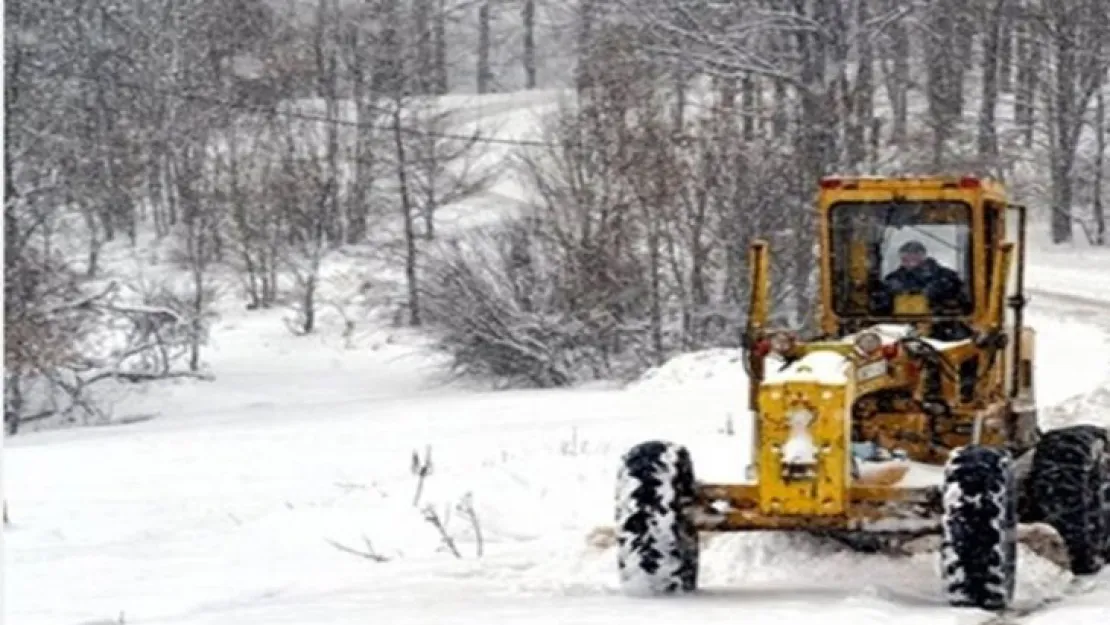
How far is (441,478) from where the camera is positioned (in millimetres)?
16016

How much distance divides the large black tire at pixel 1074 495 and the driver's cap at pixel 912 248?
4.61ft

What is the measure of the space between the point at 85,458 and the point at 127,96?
27941 millimetres

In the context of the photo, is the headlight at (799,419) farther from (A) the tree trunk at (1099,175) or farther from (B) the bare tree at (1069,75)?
(A) the tree trunk at (1099,175)

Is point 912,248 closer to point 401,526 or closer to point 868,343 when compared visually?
point 868,343

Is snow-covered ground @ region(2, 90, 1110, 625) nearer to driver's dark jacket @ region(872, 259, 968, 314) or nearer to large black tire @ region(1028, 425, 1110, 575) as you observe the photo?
large black tire @ region(1028, 425, 1110, 575)

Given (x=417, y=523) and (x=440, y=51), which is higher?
(x=440, y=51)

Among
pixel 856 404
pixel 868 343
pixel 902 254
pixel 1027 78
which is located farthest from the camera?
pixel 1027 78

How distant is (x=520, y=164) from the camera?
4809 centimetres

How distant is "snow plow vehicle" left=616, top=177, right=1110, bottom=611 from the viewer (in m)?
9.86

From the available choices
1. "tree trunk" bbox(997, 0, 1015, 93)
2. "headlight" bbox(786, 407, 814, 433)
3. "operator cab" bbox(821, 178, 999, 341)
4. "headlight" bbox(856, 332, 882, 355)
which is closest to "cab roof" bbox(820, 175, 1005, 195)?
"operator cab" bbox(821, 178, 999, 341)

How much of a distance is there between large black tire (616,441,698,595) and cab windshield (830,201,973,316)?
2.57m

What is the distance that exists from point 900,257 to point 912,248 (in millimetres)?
138

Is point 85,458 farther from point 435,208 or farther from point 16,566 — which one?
point 435,208

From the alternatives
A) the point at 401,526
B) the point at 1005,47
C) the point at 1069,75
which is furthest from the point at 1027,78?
the point at 401,526
